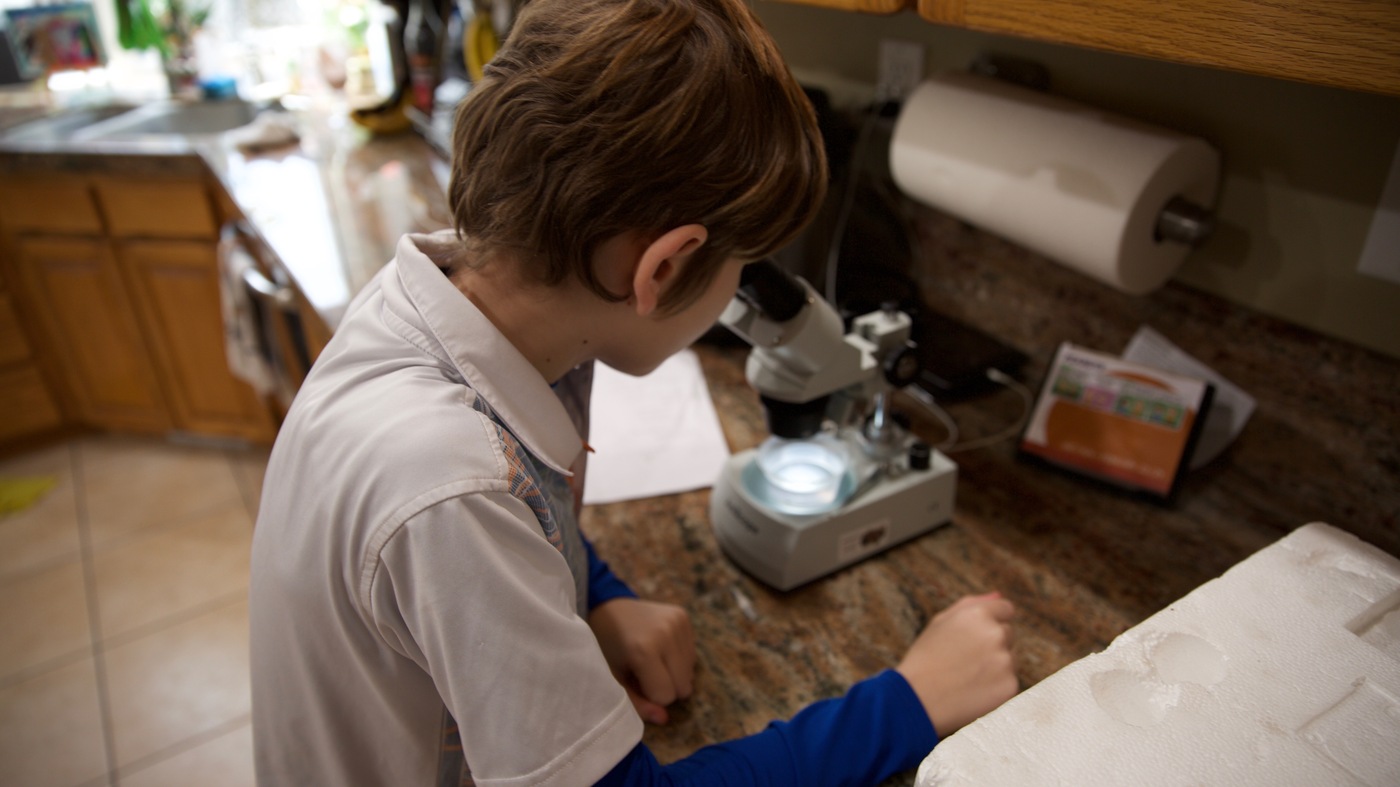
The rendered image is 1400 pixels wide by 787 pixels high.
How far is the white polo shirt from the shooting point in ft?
1.78

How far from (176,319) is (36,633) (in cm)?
84

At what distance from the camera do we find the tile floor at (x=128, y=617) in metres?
1.70

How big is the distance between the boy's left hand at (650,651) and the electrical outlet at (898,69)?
888mm

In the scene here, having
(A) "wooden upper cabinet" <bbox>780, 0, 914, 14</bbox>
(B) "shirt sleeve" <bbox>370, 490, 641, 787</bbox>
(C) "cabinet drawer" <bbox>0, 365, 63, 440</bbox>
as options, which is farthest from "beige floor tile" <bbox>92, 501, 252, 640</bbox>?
(A) "wooden upper cabinet" <bbox>780, 0, 914, 14</bbox>

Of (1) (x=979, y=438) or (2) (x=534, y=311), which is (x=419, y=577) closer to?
(2) (x=534, y=311)

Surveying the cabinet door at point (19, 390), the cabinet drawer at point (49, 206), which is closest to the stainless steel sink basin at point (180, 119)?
the cabinet drawer at point (49, 206)

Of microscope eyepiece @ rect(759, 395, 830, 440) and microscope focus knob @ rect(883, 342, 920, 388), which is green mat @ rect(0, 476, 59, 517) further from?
microscope focus knob @ rect(883, 342, 920, 388)

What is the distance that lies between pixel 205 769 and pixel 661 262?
5.35 ft

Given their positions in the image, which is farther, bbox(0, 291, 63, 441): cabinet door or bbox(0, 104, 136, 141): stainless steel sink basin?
bbox(0, 291, 63, 441): cabinet door

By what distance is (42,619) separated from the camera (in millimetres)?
2016

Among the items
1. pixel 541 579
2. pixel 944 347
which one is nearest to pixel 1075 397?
pixel 944 347

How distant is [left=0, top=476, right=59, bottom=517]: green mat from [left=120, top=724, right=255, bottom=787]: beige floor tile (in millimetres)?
1120

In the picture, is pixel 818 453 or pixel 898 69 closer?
pixel 818 453

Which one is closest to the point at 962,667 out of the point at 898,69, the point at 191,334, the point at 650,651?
the point at 650,651
